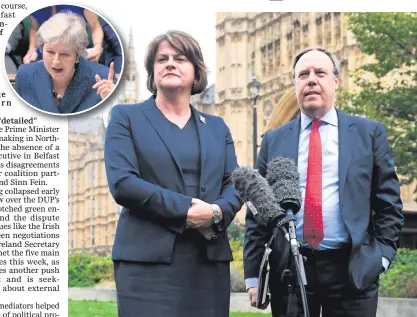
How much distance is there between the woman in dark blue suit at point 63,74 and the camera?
3123 millimetres

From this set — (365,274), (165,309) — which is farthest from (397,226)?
(165,309)

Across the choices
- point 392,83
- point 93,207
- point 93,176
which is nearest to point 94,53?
point 93,176

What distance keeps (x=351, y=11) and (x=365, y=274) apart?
194cm

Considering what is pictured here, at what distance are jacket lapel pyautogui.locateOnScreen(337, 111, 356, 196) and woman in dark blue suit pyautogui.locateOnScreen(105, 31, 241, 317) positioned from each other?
0.33m

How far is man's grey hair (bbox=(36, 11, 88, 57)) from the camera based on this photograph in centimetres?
317

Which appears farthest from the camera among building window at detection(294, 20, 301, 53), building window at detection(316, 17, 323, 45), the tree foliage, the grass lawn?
the tree foliage

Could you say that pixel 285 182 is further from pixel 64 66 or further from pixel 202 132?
pixel 64 66

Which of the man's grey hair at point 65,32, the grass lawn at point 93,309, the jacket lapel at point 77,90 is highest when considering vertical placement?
the man's grey hair at point 65,32

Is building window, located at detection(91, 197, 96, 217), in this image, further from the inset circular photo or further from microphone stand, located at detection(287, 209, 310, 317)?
microphone stand, located at detection(287, 209, 310, 317)

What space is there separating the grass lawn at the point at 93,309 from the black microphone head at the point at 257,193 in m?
1.64

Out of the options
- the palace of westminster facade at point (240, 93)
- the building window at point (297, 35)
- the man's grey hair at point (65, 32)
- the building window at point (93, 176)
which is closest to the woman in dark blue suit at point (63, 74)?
the man's grey hair at point (65, 32)

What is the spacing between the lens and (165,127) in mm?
2277

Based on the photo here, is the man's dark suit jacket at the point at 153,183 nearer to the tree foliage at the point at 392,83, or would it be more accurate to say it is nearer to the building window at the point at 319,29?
the building window at the point at 319,29

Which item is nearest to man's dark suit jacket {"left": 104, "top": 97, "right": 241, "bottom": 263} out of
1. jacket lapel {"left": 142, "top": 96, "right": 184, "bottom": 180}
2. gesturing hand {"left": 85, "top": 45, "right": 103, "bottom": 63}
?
jacket lapel {"left": 142, "top": 96, "right": 184, "bottom": 180}
